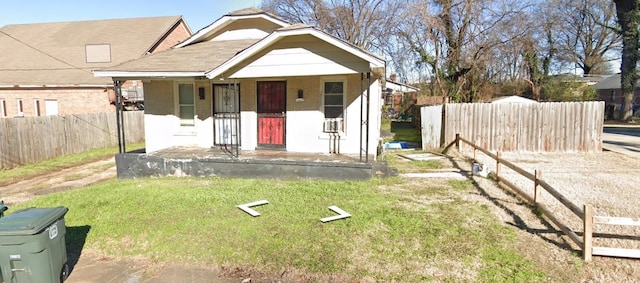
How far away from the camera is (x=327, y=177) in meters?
8.52

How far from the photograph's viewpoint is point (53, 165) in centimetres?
1240

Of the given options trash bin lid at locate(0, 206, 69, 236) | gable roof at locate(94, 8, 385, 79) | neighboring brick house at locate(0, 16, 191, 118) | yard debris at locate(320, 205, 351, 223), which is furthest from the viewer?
neighboring brick house at locate(0, 16, 191, 118)

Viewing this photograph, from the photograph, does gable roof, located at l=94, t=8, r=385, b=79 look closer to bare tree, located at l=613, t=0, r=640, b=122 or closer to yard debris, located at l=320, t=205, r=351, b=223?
yard debris, located at l=320, t=205, r=351, b=223

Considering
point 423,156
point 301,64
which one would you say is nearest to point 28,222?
point 301,64

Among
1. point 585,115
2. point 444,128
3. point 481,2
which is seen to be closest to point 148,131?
point 444,128

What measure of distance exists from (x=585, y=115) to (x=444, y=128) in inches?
192

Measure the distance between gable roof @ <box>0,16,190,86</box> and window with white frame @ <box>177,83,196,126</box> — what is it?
13063mm

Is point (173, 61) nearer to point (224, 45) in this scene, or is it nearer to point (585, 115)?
point (224, 45)

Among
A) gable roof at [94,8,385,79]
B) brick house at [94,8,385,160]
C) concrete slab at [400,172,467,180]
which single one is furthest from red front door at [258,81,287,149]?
concrete slab at [400,172,467,180]

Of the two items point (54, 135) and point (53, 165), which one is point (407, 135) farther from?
point (54, 135)

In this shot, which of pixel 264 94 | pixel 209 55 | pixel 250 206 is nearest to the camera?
pixel 250 206

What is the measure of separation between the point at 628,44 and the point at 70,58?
141 feet

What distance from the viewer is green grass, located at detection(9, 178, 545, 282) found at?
4.40 metres

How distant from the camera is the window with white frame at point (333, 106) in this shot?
9.81m
